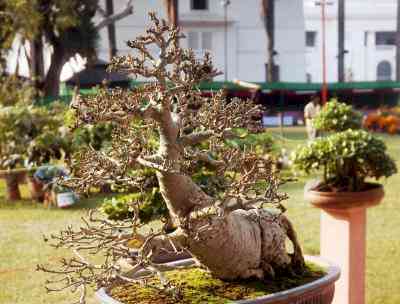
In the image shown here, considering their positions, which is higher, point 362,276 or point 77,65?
point 77,65

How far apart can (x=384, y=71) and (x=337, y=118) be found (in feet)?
155

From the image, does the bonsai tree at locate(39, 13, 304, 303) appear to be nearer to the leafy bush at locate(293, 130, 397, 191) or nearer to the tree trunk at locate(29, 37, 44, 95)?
the leafy bush at locate(293, 130, 397, 191)

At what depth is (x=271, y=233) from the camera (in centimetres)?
310

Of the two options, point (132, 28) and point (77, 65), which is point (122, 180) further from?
point (132, 28)

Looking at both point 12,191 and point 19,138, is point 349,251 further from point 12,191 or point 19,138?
point 19,138

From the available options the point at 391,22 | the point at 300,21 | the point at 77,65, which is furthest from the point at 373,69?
the point at 77,65

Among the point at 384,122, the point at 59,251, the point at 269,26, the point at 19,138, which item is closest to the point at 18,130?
the point at 19,138

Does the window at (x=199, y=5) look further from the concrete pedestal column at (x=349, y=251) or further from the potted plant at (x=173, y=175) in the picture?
the potted plant at (x=173, y=175)

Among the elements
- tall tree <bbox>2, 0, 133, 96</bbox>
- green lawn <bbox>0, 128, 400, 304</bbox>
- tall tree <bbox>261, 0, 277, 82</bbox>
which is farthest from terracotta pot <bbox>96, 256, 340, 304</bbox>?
tall tree <bbox>261, 0, 277, 82</bbox>

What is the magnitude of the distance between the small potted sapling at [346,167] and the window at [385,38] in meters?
47.7

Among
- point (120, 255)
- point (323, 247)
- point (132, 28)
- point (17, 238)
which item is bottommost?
point (17, 238)

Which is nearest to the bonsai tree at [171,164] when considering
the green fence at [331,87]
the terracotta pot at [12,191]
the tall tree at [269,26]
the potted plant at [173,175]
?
the potted plant at [173,175]

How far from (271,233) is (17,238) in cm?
629

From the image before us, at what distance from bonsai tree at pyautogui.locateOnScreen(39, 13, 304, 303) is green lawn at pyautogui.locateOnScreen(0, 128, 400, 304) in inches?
120
